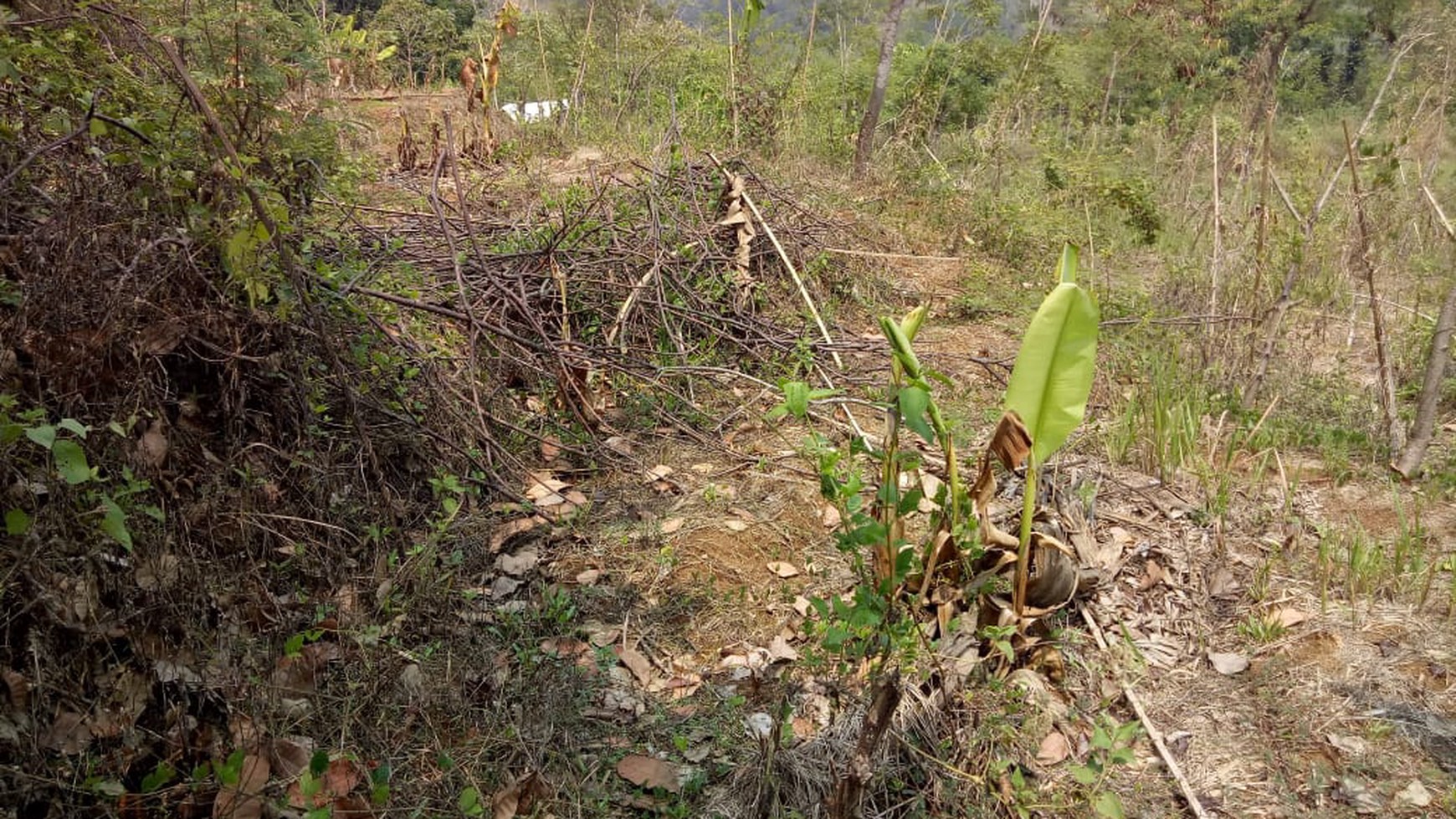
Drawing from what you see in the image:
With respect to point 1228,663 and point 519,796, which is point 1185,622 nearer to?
point 1228,663

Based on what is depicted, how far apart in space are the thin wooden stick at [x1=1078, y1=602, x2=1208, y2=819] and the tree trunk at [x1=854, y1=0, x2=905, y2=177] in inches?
185

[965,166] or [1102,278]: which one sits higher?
[965,166]

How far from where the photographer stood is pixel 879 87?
6.31 metres

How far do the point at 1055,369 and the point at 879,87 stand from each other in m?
4.75

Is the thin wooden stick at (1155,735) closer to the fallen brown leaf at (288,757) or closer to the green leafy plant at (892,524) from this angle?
the green leafy plant at (892,524)

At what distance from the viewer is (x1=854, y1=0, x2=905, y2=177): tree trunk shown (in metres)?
6.29

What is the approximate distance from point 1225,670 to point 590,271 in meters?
2.70

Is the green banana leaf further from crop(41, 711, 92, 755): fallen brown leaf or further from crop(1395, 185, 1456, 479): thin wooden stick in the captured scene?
crop(1395, 185, 1456, 479): thin wooden stick

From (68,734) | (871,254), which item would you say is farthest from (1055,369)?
(871,254)

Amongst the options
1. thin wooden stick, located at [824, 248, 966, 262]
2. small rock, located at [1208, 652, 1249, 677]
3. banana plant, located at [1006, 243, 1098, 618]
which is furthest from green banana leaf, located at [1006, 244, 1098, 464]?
thin wooden stick, located at [824, 248, 966, 262]

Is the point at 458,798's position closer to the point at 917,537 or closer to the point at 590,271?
the point at 917,537

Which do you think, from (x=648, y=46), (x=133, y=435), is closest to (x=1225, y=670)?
(x=133, y=435)

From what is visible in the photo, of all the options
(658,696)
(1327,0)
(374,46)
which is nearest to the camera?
(658,696)

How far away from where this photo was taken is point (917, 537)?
9.19 feet
